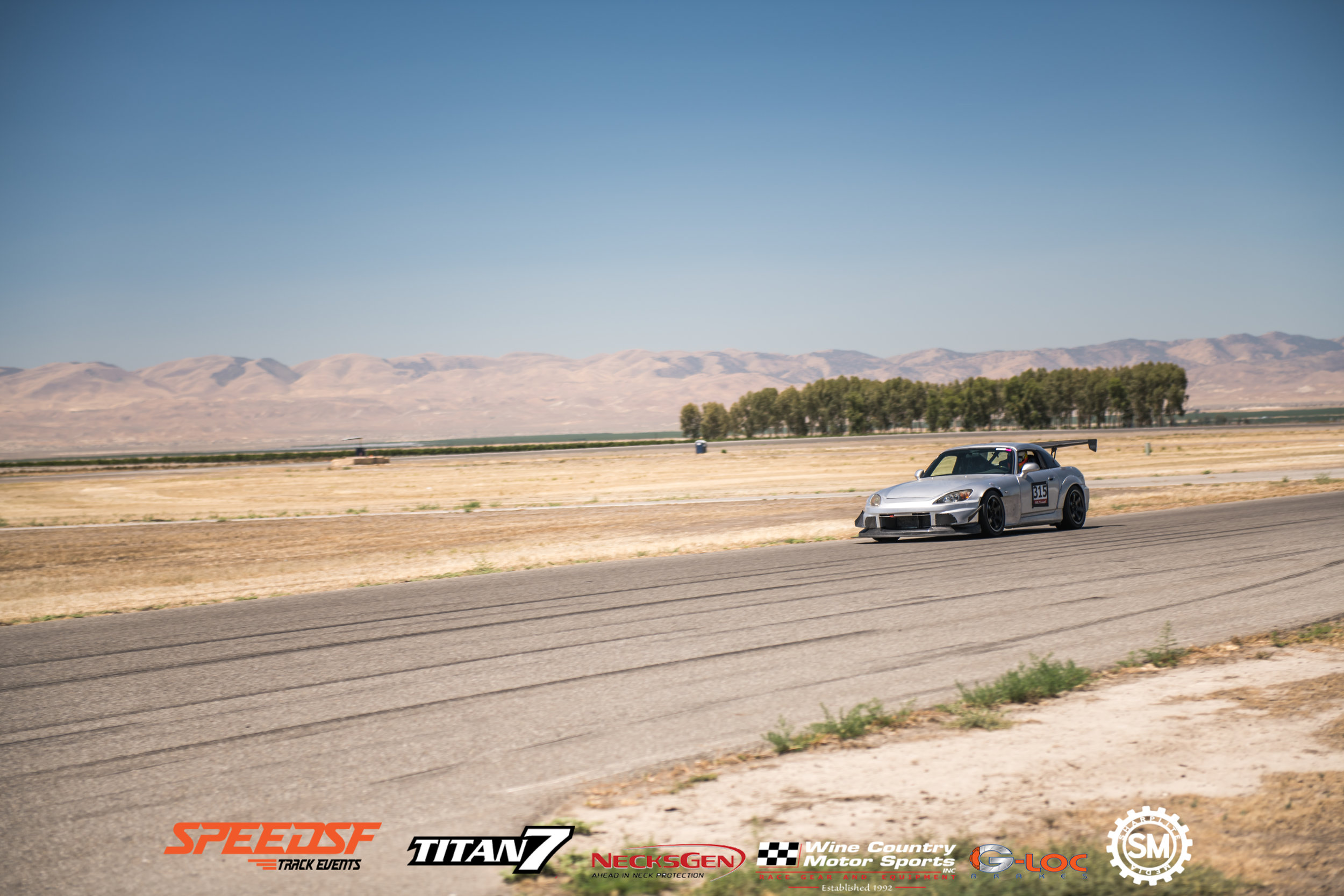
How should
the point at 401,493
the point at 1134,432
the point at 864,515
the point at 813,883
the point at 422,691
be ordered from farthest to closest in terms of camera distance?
the point at 1134,432, the point at 401,493, the point at 864,515, the point at 422,691, the point at 813,883

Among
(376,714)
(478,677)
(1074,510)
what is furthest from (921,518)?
(376,714)

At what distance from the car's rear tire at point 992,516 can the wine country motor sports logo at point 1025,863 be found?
12117mm

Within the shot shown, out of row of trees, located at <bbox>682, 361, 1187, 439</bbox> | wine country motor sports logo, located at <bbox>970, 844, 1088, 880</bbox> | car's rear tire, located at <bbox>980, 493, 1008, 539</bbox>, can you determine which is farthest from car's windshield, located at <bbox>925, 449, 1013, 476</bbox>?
row of trees, located at <bbox>682, 361, 1187, 439</bbox>

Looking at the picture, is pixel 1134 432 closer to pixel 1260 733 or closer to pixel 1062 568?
pixel 1062 568

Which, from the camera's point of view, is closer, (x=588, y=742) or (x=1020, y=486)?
(x=588, y=742)

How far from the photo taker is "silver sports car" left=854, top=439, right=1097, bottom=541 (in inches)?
595

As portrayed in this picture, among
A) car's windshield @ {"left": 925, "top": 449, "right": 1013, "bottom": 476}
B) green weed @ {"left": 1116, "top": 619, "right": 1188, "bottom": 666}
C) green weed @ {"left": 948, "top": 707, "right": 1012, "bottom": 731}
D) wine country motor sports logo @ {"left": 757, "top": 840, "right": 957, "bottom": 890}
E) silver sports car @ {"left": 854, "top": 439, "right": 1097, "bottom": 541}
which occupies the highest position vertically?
car's windshield @ {"left": 925, "top": 449, "right": 1013, "bottom": 476}

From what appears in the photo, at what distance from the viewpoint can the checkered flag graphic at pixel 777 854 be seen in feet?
12.4

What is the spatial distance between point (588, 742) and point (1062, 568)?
330 inches

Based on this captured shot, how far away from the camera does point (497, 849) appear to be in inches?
159

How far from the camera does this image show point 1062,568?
1181 centimetres

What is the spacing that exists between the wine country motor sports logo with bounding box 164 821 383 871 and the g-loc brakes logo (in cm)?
254

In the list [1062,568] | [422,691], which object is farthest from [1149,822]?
[1062,568]

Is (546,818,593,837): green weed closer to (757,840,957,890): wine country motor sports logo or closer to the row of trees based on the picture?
(757,840,957,890): wine country motor sports logo
